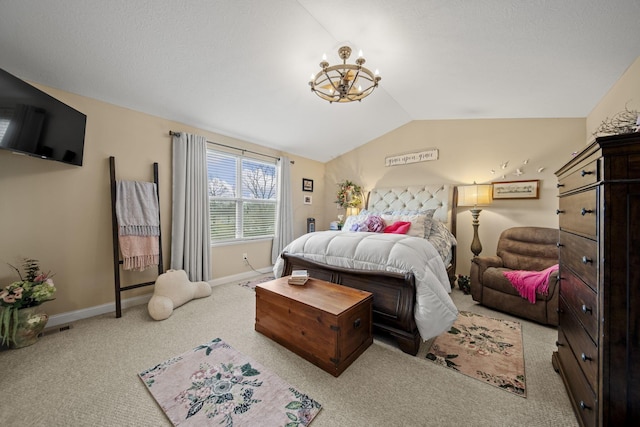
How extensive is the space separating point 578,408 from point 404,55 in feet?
9.47

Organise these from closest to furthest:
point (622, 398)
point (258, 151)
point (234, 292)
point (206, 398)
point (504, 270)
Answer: point (622, 398), point (206, 398), point (504, 270), point (234, 292), point (258, 151)

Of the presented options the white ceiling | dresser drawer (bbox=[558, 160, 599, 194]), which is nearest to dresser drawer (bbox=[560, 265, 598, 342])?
dresser drawer (bbox=[558, 160, 599, 194])

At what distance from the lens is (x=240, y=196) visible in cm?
399

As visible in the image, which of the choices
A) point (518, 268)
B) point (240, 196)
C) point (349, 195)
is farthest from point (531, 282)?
point (240, 196)

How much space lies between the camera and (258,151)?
13.7 feet

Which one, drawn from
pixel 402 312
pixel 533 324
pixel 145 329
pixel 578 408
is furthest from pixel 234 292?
pixel 533 324

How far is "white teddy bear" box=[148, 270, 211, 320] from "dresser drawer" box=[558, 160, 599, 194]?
348 cm

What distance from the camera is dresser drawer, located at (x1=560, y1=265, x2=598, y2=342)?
1.10m

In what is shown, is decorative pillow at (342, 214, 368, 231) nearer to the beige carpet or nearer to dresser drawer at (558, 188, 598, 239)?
the beige carpet

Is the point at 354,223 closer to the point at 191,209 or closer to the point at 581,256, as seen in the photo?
the point at 191,209

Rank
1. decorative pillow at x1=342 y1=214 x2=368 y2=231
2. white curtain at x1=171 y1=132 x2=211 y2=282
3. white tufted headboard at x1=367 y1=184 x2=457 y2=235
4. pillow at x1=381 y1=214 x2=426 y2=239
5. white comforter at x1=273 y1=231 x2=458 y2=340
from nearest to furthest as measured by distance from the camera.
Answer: white comforter at x1=273 y1=231 x2=458 y2=340
pillow at x1=381 y1=214 x2=426 y2=239
white curtain at x1=171 y1=132 x2=211 y2=282
decorative pillow at x1=342 y1=214 x2=368 y2=231
white tufted headboard at x1=367 y1=184 x2=457 y2=235

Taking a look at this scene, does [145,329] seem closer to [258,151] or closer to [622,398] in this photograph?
[258,151]

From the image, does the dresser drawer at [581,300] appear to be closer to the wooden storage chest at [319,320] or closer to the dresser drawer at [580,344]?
the dresser drawer at [580,344]

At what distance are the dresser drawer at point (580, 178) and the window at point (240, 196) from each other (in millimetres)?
3803
